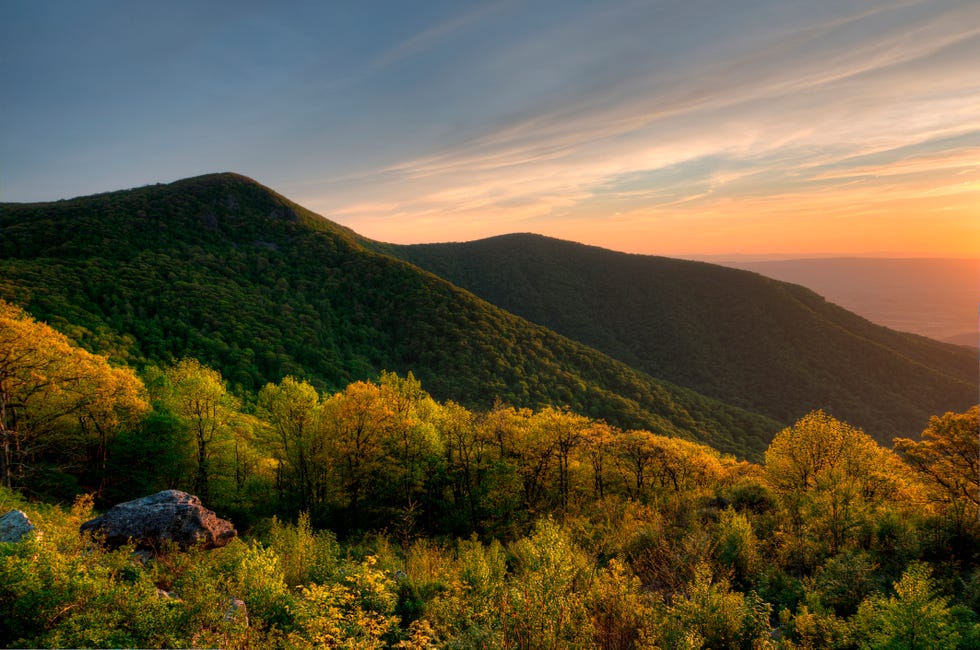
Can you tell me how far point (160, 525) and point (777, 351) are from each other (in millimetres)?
181317

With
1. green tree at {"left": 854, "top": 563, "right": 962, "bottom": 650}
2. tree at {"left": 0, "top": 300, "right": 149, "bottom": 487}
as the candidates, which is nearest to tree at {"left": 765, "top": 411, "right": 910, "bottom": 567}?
green tree at {"left": 854, "top": 563, "right": 962, "bottom": 650}

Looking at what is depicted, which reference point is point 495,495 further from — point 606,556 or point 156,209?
point 156,209

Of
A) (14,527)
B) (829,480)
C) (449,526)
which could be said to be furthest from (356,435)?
(829,480)

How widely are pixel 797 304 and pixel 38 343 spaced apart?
213 metres

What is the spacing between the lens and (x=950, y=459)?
24.3 m

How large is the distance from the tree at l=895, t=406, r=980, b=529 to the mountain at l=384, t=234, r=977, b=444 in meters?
116

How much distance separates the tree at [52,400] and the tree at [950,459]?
2123 inches

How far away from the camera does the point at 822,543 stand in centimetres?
2017

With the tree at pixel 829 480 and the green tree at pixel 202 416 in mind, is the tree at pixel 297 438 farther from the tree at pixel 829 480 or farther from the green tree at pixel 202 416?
the tree at pixel 829 480

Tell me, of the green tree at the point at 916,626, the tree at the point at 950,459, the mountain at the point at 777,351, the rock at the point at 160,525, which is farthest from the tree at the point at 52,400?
the mountain at the point at 777,351

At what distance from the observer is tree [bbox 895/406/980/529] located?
75.3 feet

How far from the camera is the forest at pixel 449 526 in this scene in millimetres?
10844

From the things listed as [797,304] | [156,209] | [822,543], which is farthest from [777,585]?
[797,304]

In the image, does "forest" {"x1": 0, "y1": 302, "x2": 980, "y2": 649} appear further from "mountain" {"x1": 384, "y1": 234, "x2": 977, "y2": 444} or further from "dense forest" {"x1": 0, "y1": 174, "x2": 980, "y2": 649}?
"mountain" {"x1": 384, "y1": 234, "x2": 977, "y2": 444}
